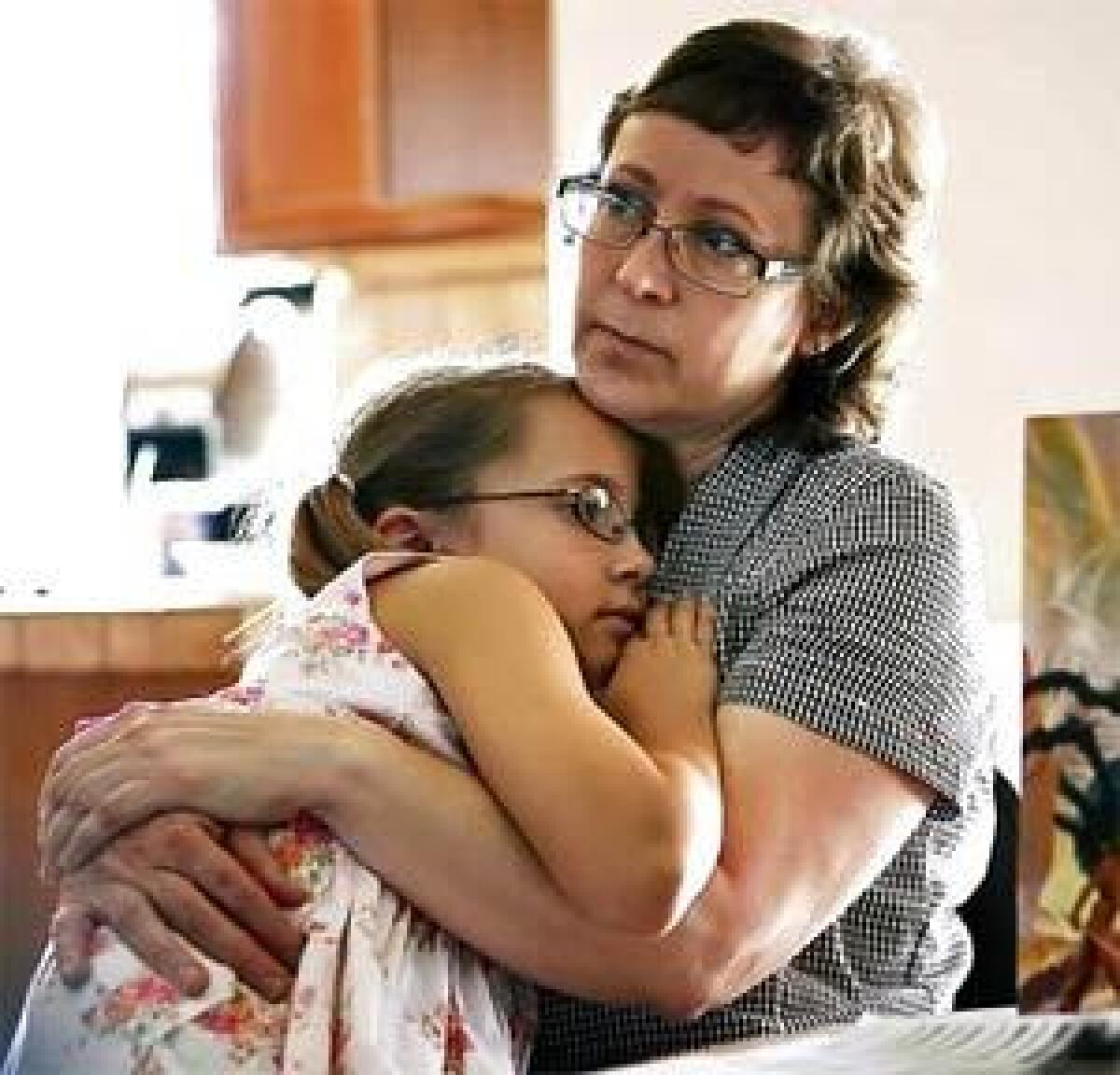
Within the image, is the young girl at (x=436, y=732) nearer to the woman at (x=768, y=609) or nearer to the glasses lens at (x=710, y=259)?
the woman at (x=768, y=609)

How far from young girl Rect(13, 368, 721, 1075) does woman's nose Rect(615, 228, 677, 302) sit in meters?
0.09

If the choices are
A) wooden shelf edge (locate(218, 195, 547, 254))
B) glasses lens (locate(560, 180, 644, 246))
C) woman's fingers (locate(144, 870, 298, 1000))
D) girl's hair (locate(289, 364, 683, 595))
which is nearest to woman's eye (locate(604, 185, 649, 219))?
glasses lens (locate(560, 180, 644, 246))

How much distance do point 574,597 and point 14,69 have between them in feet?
10.4

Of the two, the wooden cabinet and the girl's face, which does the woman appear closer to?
the girl's face

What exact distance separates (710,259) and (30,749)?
62.5 inches

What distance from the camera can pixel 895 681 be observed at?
1423 mm

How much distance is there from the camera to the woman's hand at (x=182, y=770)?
4.28ft

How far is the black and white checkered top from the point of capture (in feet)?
4.64

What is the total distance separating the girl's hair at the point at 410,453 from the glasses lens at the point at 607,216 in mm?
114

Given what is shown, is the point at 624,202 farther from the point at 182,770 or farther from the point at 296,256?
the point at 296,256

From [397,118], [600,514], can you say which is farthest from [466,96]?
[600,514]

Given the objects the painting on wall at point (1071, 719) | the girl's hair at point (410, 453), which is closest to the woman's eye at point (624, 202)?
the girl's hair at point (410, 453)

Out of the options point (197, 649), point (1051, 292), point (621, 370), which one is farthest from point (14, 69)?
point (621, 370)

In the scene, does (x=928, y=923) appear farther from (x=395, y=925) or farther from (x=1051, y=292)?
(x=1051, y=292)
